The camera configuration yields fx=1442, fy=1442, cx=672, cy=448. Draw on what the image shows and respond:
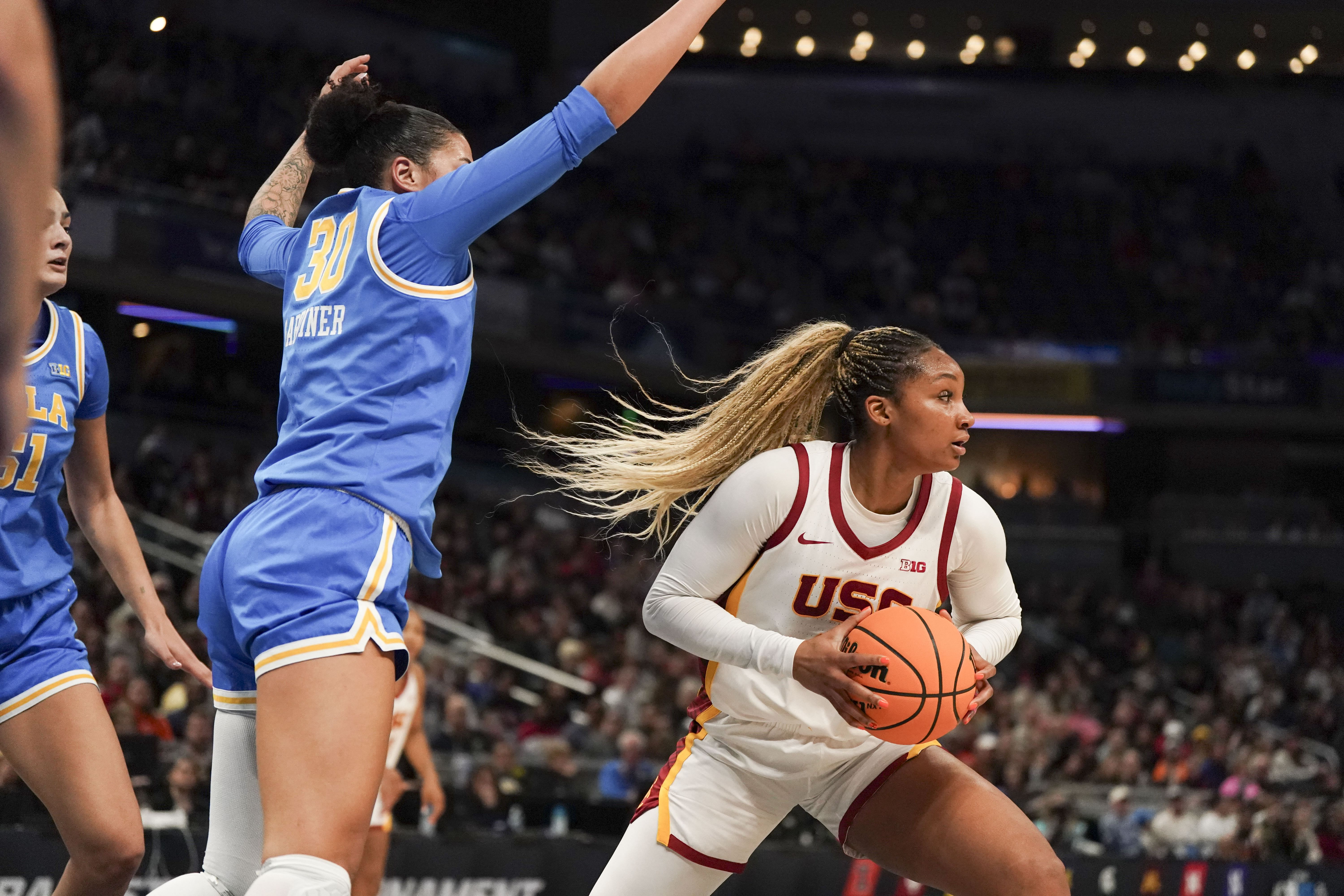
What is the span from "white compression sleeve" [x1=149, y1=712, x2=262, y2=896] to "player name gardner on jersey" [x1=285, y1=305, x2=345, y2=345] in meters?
0.78

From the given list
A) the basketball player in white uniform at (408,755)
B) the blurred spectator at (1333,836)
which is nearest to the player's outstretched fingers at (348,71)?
the basketball player in white uniform at (408,755)

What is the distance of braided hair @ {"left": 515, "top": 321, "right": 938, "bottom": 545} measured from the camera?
4051 millimetres

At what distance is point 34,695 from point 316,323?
4.25 feet

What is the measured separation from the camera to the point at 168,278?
54.1 feet

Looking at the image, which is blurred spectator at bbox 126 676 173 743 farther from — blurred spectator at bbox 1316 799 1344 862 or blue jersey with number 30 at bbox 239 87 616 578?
blurred spectator at bbox 1316 799 1344 862

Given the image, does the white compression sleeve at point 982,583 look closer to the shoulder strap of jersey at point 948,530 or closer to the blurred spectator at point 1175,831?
the shoulder strap of jersey at point 948,530

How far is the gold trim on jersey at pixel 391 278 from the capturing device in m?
2.90

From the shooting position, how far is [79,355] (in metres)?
3.80

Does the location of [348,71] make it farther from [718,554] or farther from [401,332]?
[718,554]

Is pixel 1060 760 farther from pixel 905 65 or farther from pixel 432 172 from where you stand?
pixel 905 65

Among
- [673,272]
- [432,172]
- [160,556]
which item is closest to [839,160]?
[673,272]

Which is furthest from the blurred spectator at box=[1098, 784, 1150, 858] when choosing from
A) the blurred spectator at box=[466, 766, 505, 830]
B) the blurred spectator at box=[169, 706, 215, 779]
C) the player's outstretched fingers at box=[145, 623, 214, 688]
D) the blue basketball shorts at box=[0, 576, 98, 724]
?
the blue basketball shorts at box=[0, 576, 98, 724]

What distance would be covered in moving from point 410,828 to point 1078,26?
21.7 metres

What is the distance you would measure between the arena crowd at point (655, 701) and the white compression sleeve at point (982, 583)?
401cm
